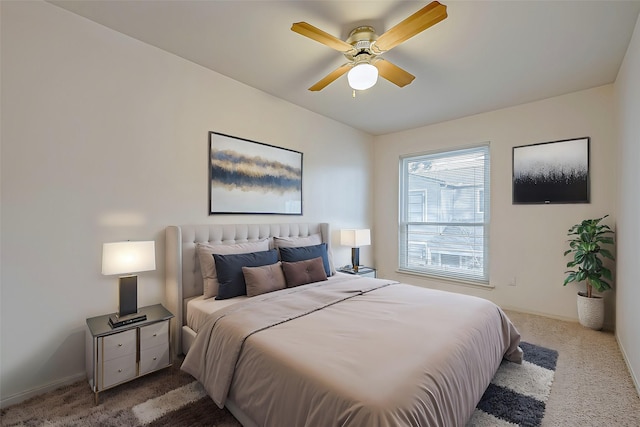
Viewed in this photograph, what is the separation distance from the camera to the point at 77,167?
7.04 feet

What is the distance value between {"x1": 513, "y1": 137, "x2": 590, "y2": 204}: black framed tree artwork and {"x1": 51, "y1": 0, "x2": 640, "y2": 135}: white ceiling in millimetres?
641

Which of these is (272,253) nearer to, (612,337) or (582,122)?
(612,337)

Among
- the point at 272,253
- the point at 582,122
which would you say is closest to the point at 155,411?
the point at 272,253

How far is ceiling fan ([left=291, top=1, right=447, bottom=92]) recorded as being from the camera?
1745 millimetres

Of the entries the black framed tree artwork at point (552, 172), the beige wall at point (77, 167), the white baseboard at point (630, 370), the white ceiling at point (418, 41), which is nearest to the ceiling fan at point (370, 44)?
the white ceiling at point (418, 41)

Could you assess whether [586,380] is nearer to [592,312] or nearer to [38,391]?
[592,312]

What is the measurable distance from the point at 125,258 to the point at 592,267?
4310 millimetres

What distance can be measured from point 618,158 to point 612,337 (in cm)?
180

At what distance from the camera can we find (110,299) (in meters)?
2.30

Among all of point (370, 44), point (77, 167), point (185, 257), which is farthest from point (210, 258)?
point (370, 44)

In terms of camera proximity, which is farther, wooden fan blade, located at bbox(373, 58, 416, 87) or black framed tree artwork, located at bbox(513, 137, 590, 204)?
black framed tree artwork, located at bbox(513, 137, 590, 204)

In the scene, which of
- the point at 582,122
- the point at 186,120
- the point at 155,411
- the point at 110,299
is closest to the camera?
the point at 155,411

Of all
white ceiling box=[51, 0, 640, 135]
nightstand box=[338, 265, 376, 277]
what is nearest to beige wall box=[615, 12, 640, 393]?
white ceiling box=[51, 0, 640, 135]

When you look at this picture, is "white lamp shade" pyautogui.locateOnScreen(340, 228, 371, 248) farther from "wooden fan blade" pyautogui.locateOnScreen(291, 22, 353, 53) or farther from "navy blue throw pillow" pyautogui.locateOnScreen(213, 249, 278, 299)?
"wooden fan blade" pyautogui.locateOnScreen(291, 22, 353, 53)
